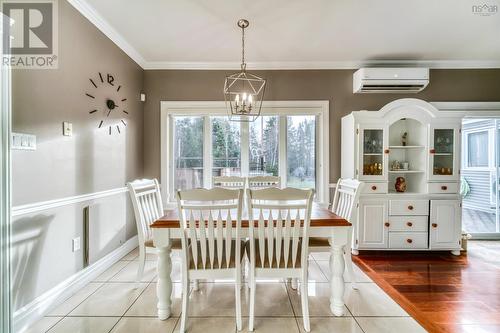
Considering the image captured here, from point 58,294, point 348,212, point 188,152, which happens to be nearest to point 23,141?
point 58,294

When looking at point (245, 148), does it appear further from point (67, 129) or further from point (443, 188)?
point (443, 188)

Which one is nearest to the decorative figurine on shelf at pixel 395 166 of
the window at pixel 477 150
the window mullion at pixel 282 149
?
the window mullion at pixel 282 149

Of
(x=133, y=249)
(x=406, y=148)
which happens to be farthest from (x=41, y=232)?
(x=406, y=148)

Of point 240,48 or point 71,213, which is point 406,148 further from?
point 71,213

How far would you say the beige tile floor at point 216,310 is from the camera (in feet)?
5.73

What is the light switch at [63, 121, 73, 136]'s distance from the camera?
2.08 metres

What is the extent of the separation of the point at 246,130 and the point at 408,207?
2398 mm

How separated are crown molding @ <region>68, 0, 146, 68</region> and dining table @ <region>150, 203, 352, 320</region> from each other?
6.95 ft

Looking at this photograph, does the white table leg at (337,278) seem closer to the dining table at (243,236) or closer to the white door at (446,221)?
the dining table at (243,236)

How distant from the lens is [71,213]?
7.05ft

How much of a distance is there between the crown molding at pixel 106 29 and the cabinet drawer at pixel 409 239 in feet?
13.4

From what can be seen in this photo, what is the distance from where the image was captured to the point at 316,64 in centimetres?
353

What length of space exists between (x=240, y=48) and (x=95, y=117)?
6.11ft

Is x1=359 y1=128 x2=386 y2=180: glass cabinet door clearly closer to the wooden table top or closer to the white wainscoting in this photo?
the wooden table top
